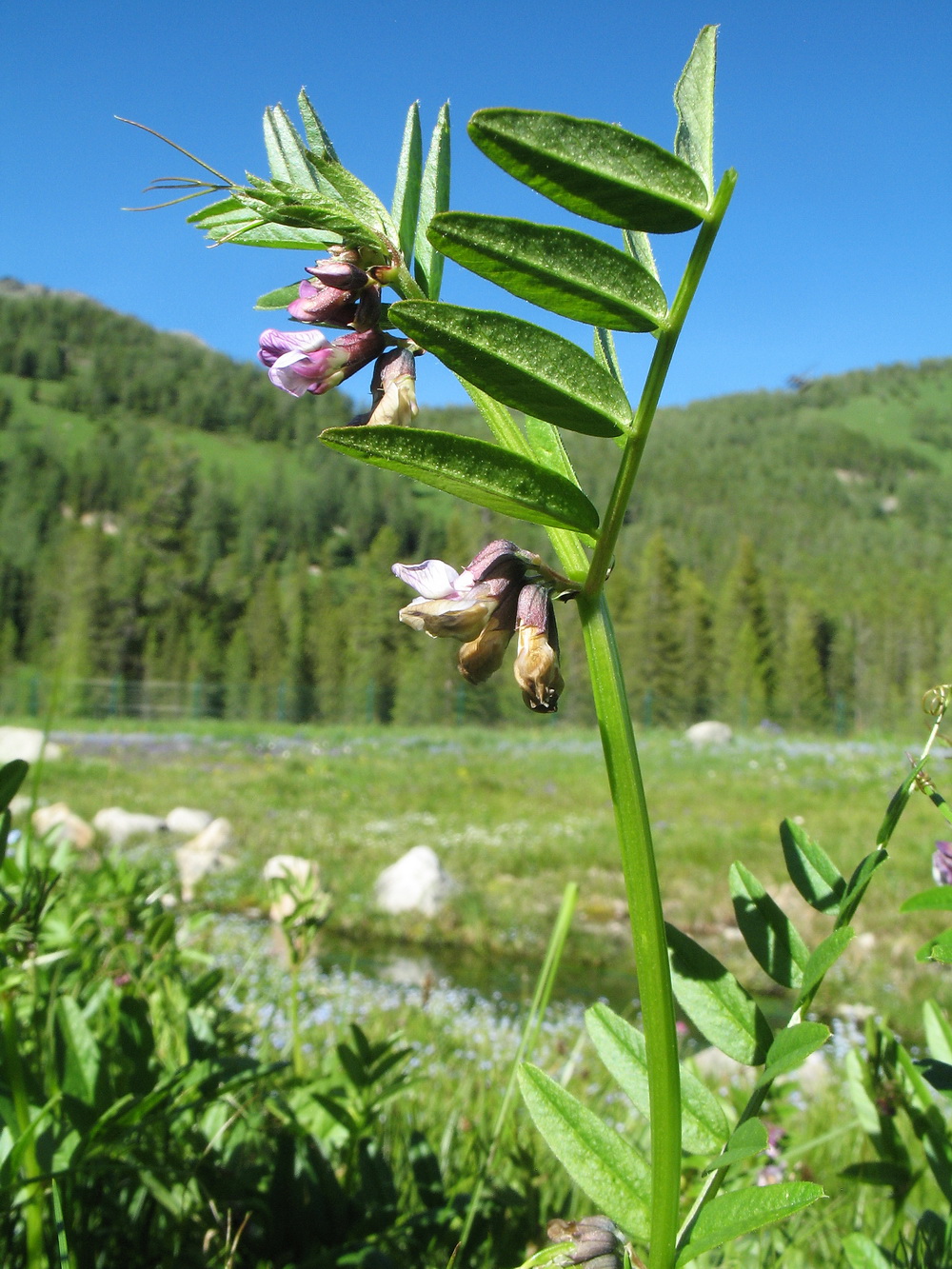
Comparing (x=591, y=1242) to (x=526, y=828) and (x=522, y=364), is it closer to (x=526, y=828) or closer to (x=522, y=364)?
(x=522, y=364)

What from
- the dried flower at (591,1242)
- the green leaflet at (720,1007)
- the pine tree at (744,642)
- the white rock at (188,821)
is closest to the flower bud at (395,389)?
the green leaflet at (720,1007)

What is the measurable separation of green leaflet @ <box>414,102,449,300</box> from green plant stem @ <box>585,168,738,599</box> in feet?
0.85

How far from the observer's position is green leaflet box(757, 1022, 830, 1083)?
0.59m

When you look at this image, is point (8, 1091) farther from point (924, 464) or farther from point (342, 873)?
point (924, 464)

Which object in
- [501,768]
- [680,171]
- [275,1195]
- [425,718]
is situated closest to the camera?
[680,171]

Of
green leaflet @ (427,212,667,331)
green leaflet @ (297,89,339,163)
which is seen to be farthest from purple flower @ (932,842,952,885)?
green leaflet @ (297,89,339,163)

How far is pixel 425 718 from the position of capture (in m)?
30.5

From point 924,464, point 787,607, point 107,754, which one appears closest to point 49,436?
point 787,607

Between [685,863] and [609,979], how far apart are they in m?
2.98

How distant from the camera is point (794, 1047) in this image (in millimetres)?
628

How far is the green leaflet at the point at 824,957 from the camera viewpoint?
62cm

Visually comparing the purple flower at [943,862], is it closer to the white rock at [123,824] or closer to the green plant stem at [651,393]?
the green plant stem at [651,393]

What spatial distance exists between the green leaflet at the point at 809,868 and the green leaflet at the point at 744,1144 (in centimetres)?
24

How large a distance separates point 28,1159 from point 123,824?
1030 centimetres
